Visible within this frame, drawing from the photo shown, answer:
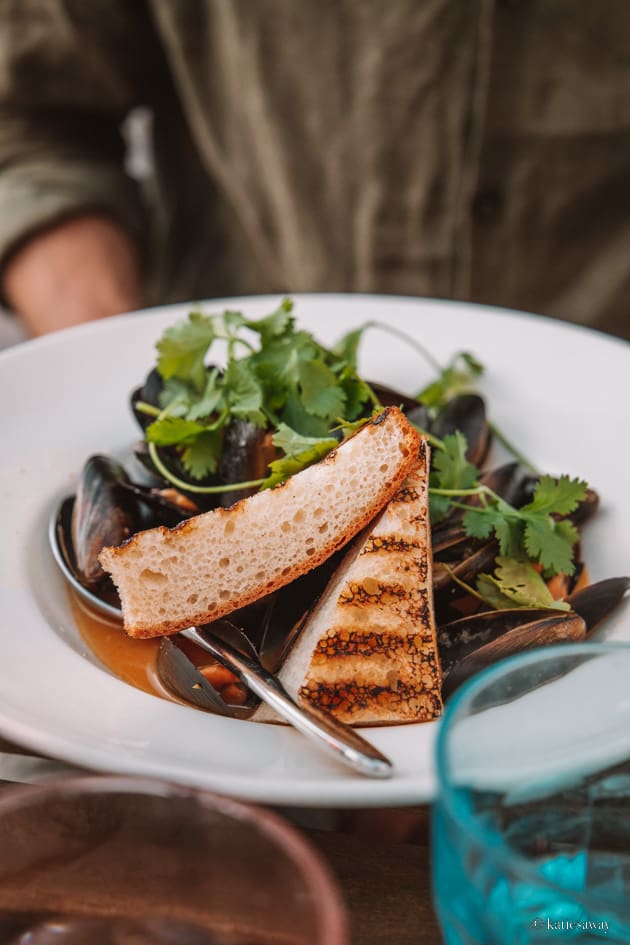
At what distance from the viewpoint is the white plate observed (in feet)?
3.26

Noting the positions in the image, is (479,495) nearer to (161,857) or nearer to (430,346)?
(430,346)

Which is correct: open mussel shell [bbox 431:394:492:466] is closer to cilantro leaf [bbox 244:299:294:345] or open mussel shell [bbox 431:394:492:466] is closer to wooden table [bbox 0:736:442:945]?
cilantro leaf [bbox 244:299:294:345]

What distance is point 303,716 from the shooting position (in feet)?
3.56

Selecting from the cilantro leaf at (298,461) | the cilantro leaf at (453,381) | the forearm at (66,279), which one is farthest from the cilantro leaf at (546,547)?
the forearm at (66,279)

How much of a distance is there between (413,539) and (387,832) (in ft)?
1.29

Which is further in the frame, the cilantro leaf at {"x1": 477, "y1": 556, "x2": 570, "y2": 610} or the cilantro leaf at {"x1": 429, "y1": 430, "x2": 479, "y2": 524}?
the cilantro leaf at {"x1": 429, "y1": 430, "x2": 479, "y2": 524}

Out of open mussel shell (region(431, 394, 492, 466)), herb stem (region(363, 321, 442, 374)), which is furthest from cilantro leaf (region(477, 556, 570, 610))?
herb stem (region(363, 321, 442, 374))

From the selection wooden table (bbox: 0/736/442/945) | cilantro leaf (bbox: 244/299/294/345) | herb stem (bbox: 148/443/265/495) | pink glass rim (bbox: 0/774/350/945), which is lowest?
wooden table (bbox: 0/736/442/945)

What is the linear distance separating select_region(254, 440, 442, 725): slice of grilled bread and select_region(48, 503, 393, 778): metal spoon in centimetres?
4

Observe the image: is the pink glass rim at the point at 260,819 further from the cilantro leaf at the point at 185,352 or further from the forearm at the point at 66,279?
the forearm at the point at 66,279

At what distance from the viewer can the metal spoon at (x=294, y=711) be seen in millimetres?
995

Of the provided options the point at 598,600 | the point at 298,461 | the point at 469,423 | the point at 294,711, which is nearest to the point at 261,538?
the point at 298,461

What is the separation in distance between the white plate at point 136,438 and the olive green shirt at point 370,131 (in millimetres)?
774

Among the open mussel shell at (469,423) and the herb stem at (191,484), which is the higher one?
the open mussel shell at (469,423)
